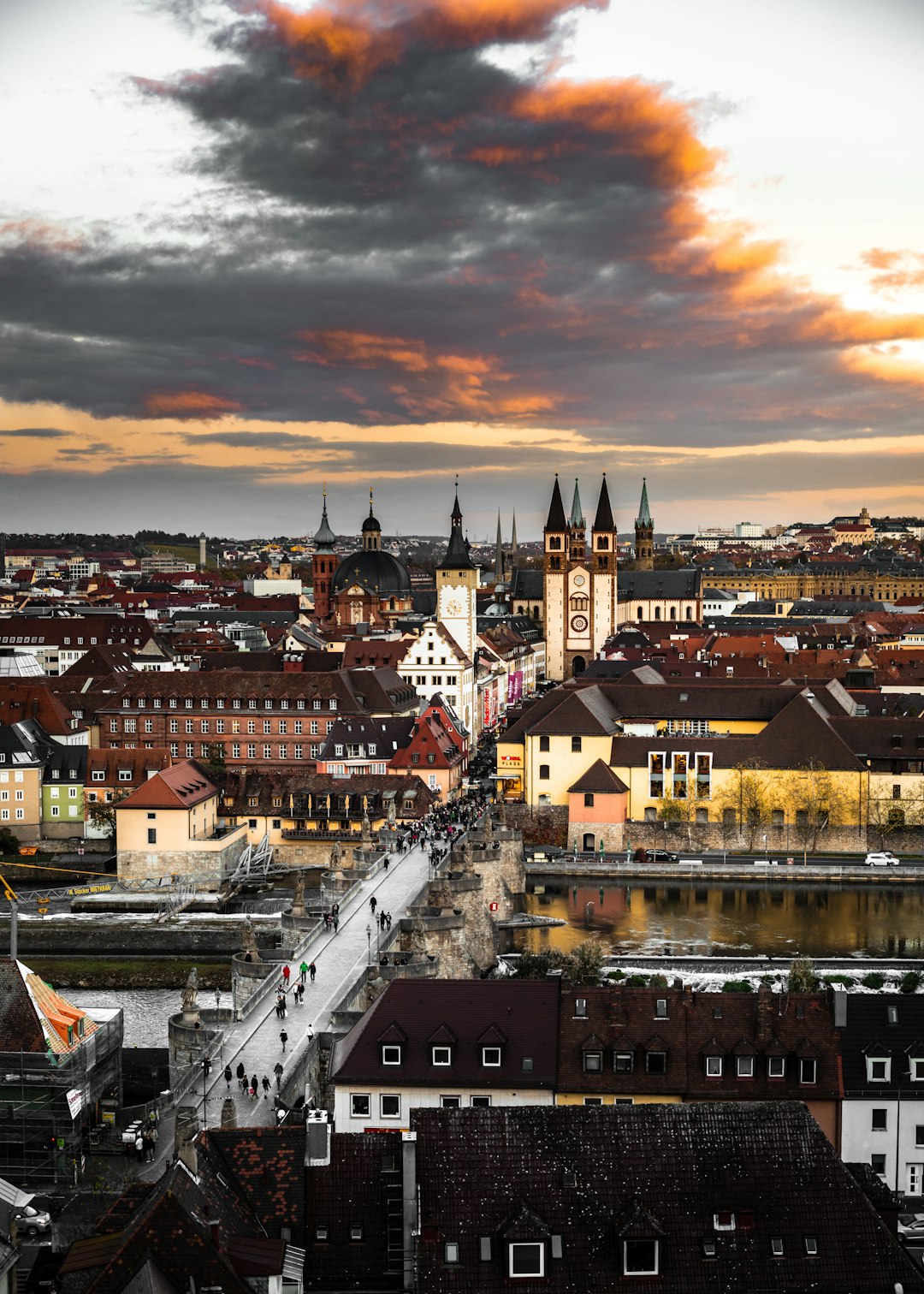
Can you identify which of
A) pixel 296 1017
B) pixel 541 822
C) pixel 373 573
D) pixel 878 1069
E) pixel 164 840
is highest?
pixel 373 573

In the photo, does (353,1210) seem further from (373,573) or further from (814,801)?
(373,573)

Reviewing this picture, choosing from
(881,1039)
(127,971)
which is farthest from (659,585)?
(881,1039)

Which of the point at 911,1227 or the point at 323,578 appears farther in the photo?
the point at 323,578

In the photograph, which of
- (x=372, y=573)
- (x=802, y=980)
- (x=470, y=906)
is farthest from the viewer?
(x=372, y=573)

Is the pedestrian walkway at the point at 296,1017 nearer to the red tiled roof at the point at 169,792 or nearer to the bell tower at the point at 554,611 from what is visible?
the red tiled roof at the point at 169,792

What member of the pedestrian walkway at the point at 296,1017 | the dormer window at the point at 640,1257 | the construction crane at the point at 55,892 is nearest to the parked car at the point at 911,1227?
the dormer window at the point at 640,1257

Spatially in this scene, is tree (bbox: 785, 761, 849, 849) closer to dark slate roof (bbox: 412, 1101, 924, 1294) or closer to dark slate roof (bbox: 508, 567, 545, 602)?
dark slate roof (bbox: 412, 1101, 924, 1294)
